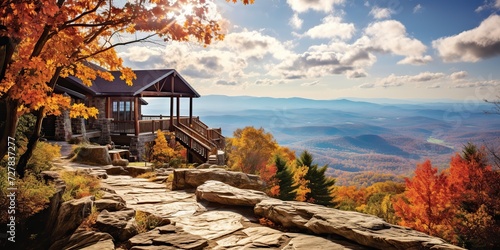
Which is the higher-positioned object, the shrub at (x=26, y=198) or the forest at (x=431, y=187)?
the shrub at (x=26, y=198)

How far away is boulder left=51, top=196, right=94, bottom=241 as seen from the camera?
650 centimetres

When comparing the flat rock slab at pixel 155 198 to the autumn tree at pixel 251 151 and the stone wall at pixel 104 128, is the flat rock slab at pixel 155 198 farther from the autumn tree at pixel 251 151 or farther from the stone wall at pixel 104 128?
the autumn tree at pixel 251 151

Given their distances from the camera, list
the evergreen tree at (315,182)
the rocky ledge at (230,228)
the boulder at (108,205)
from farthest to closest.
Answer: the evergreen tree at (315,182) → the boulder at (108,205) → the rocky ledge at (230,228)

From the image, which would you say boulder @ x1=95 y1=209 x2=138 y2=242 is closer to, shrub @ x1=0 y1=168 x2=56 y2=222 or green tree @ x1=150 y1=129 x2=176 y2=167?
shrub @ x1=0 y1=168 x2=56 y2=222

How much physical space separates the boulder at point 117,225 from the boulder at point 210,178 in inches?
147

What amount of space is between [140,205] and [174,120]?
64.7ft

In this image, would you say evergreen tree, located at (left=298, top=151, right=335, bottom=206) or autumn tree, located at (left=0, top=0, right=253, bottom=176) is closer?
autumn tree, located at (left=0, top=0, right=253, bottom=176)

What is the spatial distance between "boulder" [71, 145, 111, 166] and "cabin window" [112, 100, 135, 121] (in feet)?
Answer: 43.5

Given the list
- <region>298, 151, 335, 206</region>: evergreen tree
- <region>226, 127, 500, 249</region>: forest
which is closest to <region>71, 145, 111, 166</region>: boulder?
<region>226, 127, 500, 249</region>: forest

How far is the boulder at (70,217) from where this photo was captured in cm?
650

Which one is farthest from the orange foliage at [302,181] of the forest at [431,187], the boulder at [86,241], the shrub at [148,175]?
the boulder at [86,241]

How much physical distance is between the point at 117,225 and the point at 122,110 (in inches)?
983

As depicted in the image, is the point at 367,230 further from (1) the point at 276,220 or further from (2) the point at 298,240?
(1) the point at 276,220

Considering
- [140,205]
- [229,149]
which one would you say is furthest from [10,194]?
[229,149]
